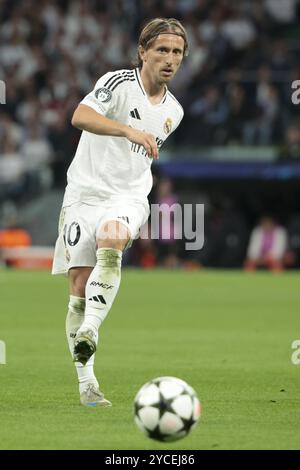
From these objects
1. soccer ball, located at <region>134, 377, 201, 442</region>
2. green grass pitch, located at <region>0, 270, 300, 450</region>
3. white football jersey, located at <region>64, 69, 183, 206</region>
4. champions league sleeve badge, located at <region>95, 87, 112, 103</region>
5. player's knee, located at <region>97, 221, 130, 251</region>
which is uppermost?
champions league sleeve badge, located at <region>95, 87, 112, 103</region>

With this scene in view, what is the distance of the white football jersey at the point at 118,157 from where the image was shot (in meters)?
8.09

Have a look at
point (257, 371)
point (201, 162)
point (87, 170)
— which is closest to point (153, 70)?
point (87, 170)

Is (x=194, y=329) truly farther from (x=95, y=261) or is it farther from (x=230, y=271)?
(x=230, y=271)

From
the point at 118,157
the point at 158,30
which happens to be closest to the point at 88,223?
the point at 118,157

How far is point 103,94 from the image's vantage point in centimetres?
788

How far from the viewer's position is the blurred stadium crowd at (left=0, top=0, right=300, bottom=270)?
23672 millimetres

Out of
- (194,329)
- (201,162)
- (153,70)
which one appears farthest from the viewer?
(201,162)

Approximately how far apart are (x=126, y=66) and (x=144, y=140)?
1825cm

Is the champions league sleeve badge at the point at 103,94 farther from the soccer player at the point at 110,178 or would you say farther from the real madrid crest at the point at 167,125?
the real madrid crest at the point at 167,125

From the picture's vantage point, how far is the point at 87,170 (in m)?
8.19

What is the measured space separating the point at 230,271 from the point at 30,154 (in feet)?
17.3

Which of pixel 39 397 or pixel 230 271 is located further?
pixel 230 271

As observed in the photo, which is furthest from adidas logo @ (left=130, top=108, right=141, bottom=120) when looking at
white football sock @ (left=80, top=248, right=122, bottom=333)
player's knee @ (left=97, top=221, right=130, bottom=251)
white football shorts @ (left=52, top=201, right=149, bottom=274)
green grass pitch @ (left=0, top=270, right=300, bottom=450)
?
green grass pitch @ (left=0, top=270, right=300, bottom=450)

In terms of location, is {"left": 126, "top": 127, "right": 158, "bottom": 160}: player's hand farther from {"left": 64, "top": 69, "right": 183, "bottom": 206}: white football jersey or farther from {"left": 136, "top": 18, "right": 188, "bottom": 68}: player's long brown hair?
{"left": 136, "top": 18, "right": 188, "bottom": 68}: player's long brown hair
